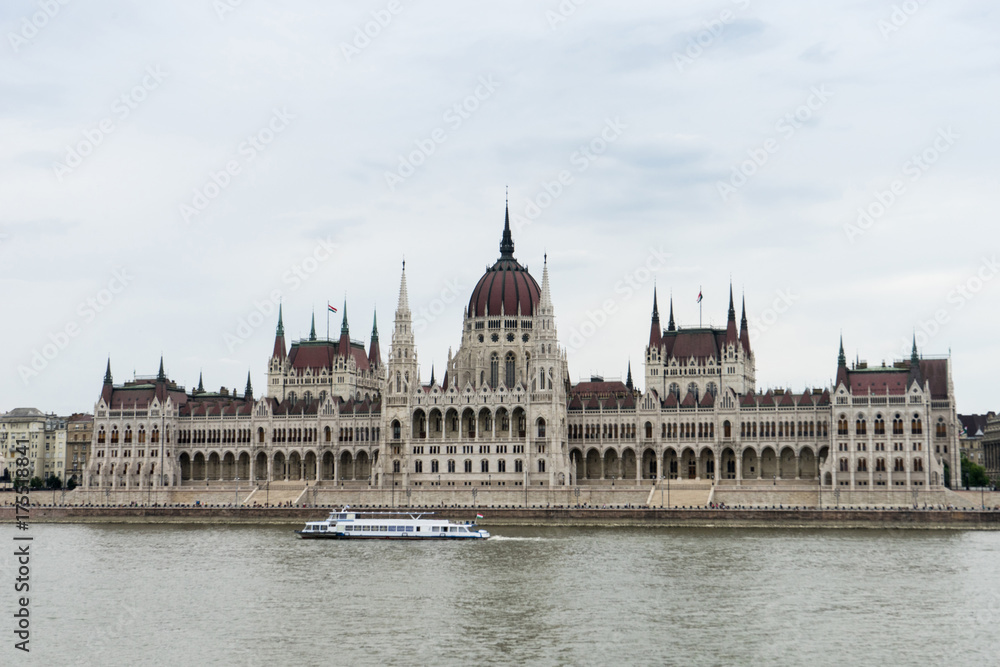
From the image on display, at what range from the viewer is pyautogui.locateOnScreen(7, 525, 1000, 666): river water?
185ft

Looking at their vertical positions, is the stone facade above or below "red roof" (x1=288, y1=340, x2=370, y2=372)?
below

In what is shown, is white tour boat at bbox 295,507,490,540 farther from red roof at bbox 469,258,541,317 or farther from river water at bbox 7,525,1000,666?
red roof at bbox 469,258,541,317

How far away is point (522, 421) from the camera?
476ft

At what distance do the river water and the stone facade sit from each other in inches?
1316

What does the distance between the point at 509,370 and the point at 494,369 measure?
175 cm

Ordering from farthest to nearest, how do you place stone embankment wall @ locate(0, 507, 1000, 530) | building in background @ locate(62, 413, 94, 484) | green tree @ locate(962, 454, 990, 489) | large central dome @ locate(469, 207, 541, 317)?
building in background @ locate(62, 413, 94, 484)
large central dome @ locate(469, 207, 541, 317)
green tree @ locate(962, 454, 990, 489)
stone embankment wall @ locate(0, 507, 1000, 530)

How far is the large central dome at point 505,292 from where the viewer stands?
159 metres

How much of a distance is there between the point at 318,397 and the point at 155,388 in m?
19.2

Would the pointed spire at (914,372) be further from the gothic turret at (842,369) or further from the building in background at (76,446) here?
the building in background at (76,446)

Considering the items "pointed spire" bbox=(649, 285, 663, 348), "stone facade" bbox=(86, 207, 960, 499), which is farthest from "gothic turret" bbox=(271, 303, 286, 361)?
"pointed spire" bbox=(649, 285, 663, 348)

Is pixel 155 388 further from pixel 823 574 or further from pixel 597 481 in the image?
pixel 823 574

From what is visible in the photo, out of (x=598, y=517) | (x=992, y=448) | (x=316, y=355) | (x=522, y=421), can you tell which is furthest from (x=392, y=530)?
(x=992, y=448)

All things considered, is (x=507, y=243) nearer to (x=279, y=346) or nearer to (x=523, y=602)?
(x=279, y=346)

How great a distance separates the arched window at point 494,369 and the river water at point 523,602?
181 feet
